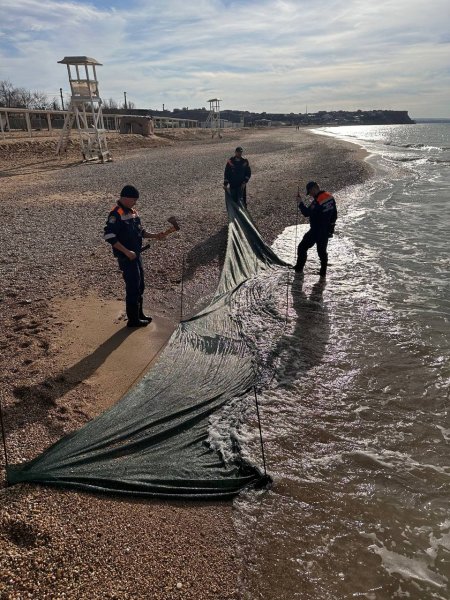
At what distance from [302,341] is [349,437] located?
198 centimetres

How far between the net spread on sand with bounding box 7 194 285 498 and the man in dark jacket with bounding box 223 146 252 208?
21.6 ft

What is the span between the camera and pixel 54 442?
146 inches

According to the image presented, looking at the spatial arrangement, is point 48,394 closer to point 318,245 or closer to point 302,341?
point 302,341

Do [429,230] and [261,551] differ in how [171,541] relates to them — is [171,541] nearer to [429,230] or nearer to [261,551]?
[261,551]

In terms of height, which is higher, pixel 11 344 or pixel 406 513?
pixel 11 344

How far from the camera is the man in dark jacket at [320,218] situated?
7.88 metres

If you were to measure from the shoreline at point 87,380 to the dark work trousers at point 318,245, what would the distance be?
1634mm

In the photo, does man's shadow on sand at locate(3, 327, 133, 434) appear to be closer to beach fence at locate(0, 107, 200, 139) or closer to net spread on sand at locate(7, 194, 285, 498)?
net spread on sand at locate(7, 194, 285, 498)

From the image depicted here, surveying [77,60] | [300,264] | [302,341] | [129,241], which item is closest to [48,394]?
[129,241]

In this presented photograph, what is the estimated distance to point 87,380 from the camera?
477cm

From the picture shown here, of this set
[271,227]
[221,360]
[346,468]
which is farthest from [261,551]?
[271,227]

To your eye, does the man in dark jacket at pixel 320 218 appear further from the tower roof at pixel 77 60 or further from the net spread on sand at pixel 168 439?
the tower roof at pixel 77 60

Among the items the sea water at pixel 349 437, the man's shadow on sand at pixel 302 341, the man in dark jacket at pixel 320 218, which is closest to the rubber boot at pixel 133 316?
the sea water at pixel 349 437

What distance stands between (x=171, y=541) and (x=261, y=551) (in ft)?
2.06
